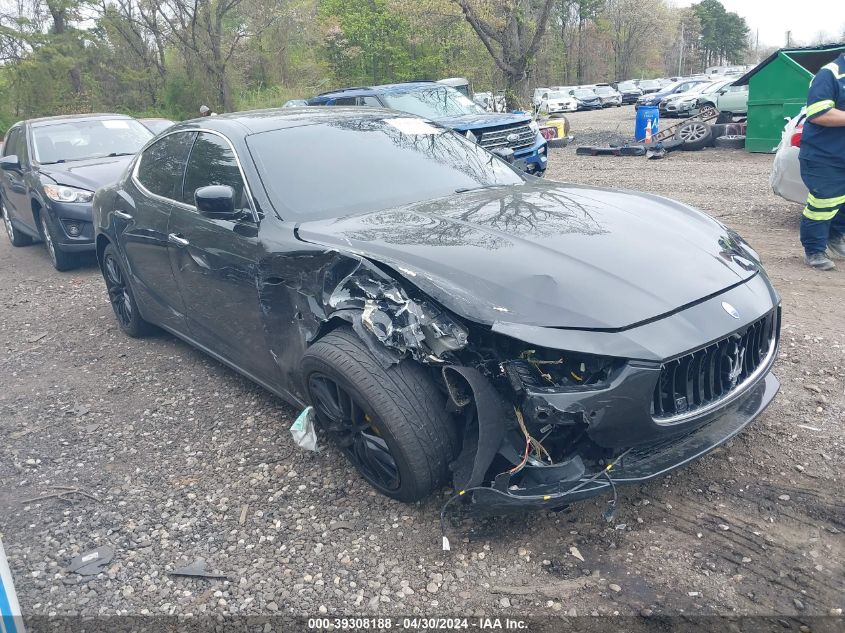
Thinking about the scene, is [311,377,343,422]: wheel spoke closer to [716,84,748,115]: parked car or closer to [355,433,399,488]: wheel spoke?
[355,433,399,488]: wheel spoke

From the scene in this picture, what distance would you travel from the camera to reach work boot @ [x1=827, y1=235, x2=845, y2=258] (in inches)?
244

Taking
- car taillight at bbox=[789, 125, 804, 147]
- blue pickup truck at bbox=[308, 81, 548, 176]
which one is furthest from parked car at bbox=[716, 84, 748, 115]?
car taillight at bbox=[789, 125, 804, 147]

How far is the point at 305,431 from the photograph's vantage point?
3.29 meters

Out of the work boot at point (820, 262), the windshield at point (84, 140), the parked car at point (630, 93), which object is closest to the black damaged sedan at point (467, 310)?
the work boot at point (820, 262)

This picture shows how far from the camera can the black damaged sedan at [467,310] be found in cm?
258

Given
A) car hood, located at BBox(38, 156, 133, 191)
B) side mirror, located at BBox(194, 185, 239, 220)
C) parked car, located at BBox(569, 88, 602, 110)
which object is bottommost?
parked car, located at BBox(569, 88, 602, 110)

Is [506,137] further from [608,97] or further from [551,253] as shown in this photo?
[608,97]

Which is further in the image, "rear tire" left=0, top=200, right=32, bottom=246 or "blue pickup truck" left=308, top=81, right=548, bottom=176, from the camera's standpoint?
"blue pickup truck" left=308, top=81, right=548, bottom=176

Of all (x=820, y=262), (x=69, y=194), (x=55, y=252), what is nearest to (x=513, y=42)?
(x=69, y=194)

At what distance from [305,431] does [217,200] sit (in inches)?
49.2

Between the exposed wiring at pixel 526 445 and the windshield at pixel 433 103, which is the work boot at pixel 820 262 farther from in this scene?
the windshield at pixel 433 103

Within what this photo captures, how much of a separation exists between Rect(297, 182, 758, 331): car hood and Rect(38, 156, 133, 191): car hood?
220 inches

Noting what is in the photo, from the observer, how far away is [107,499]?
134 inches

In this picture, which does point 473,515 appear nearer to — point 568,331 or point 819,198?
point 568,331
